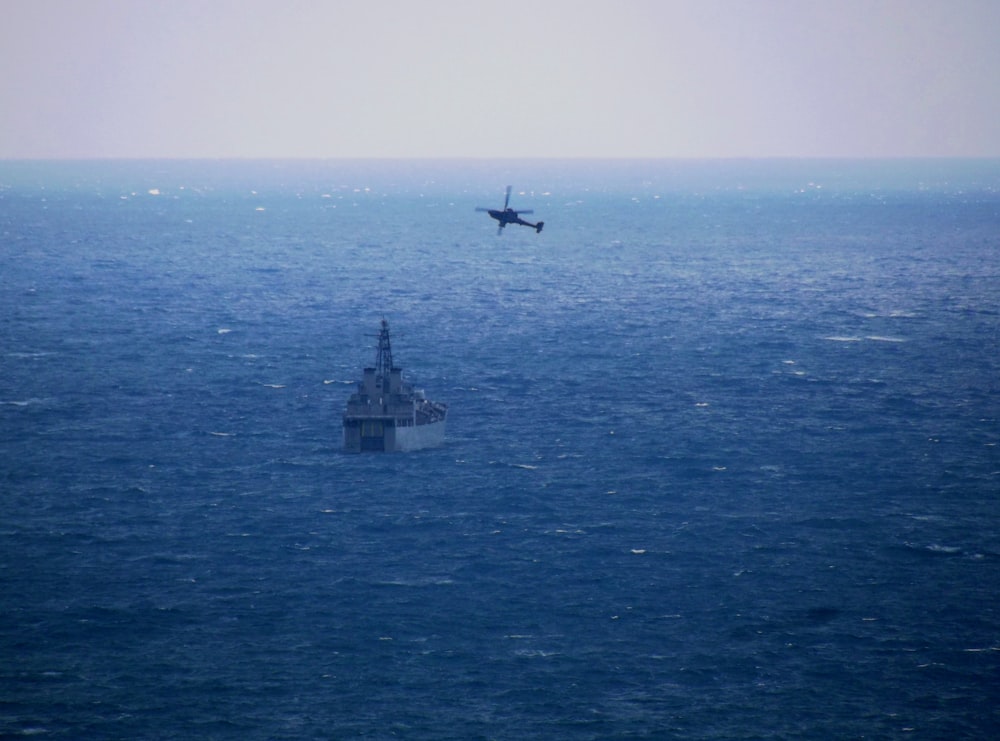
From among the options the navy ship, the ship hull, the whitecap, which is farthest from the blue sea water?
the navy ship

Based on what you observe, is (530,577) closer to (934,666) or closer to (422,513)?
(422,513)

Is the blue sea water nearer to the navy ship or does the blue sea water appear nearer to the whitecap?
the whitecap

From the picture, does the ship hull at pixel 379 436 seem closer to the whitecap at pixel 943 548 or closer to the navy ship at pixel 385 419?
the navy ship at pixel 385 419

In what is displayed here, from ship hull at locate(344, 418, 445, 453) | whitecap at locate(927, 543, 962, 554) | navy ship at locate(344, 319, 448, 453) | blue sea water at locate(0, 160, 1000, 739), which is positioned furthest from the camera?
ship hull at locate(344, 418, 445, 453)

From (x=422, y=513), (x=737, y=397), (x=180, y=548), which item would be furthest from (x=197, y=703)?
(x=737, y=397)

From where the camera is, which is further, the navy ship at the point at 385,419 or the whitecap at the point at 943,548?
the navy ship at the point at 385,419

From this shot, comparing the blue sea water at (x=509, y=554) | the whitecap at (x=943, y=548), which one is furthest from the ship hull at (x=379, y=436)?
the whitecap at (x=943, y=548)

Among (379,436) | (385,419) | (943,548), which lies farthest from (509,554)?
(943,548)
